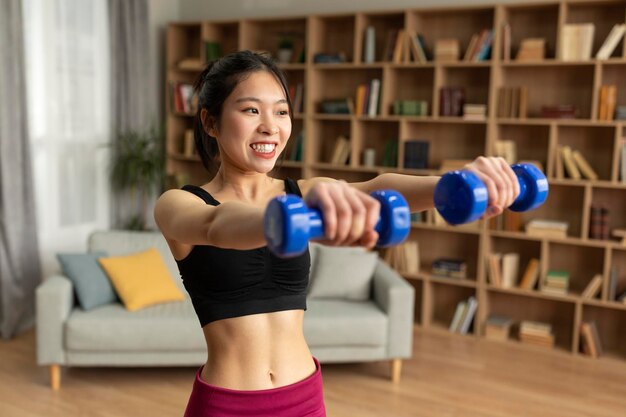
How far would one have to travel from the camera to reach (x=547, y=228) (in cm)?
441

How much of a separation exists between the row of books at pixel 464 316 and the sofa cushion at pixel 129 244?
1.91 m

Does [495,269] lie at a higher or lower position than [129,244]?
lower

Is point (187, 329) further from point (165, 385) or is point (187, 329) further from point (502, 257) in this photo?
point (502, 257)

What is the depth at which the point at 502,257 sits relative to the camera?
179 inches

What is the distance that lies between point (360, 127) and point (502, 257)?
4.63 ft

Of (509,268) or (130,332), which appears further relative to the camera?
(509,268)

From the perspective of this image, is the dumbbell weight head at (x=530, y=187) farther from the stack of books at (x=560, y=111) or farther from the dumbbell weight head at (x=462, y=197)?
the stack of books at (x=560, y=111)

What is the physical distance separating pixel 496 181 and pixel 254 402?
637 mm

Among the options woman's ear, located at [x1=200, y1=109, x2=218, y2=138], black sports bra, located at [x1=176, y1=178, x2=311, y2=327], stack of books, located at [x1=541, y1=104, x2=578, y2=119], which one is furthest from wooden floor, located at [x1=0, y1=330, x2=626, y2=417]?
woman's ear, located at [x1=200, y1=109, x2=218, y2=138]

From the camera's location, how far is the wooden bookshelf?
4.34 metres

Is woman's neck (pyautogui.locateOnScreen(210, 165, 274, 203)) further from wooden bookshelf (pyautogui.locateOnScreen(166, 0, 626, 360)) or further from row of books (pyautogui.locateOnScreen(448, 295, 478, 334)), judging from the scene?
row of books (pyautogui.locateOnScreen(448, 295, 478, 334))

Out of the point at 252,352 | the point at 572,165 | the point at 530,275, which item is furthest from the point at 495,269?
the point at 252,352

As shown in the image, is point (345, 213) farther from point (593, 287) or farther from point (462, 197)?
point (593, 287)

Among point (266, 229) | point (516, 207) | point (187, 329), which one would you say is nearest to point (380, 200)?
point (266, 229)
